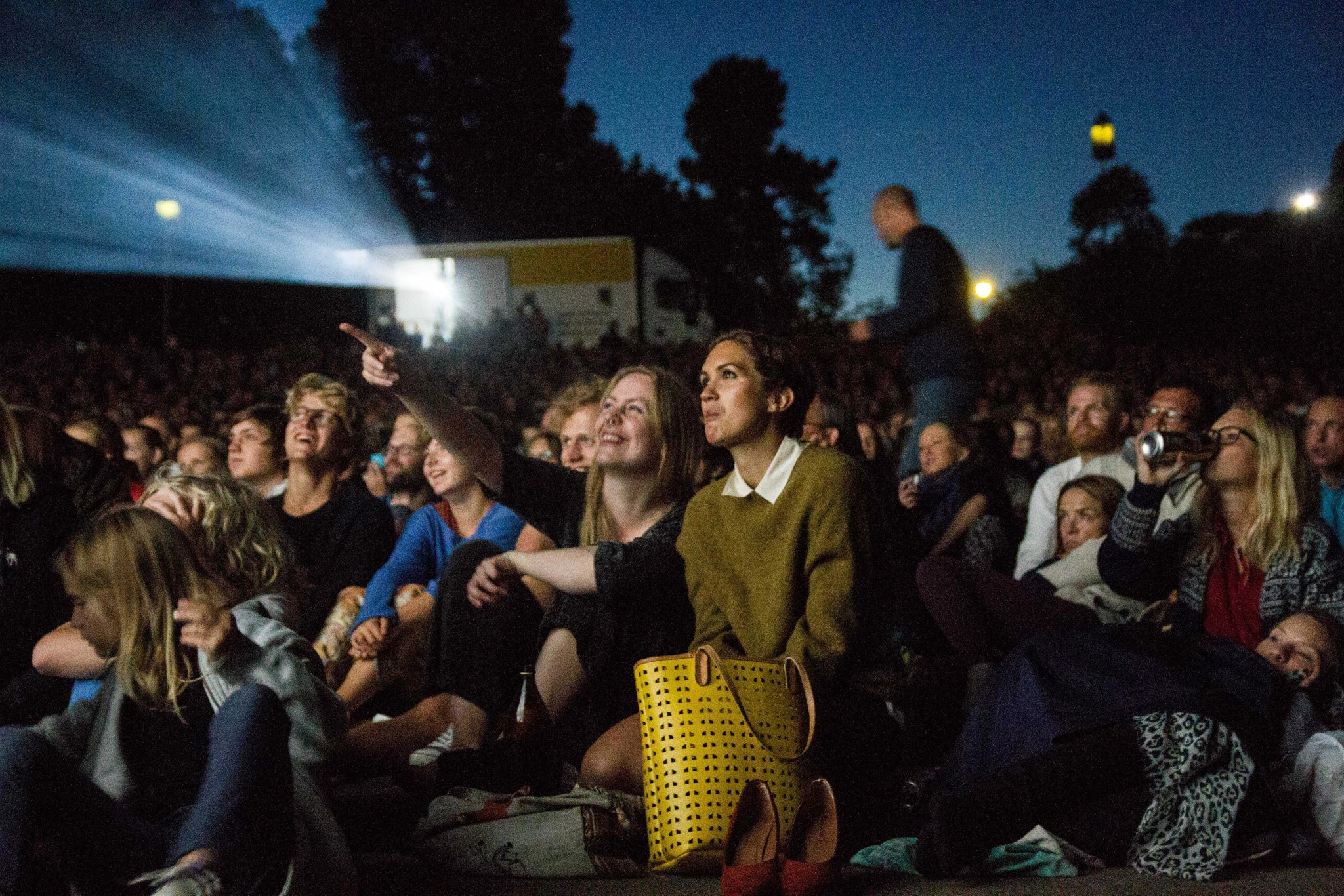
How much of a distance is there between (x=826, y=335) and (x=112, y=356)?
1109cm

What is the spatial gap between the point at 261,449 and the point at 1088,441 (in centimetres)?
389

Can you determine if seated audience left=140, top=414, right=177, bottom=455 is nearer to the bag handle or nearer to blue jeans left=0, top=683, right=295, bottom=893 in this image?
blue jeans left=0, top=683, right=295, bottom=893

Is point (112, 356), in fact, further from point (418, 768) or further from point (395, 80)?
point (395, 80)

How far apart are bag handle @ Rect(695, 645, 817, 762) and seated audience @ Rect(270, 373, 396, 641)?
2455 millimetres

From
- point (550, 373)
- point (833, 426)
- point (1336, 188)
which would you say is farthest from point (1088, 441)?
point (1336, 188)

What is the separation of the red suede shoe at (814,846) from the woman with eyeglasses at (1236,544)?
1612mm

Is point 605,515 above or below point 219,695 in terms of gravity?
above

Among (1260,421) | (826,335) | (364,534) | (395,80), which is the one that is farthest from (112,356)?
(395,80)

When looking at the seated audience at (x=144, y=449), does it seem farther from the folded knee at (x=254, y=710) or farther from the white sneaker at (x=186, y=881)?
the white sneaker at (x=186, y=881)

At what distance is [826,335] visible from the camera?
1744cm

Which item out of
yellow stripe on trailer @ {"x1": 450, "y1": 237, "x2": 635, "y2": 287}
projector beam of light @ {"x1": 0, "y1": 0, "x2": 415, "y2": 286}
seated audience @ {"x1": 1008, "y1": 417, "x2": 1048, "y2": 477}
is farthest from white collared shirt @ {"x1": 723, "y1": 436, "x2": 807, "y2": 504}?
yellow stripe on trailer @ {"x1": 450, "y1": 237, "x2": 635, "y2": 287}

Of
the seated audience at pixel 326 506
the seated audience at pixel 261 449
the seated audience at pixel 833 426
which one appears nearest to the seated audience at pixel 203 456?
the seated audience at pixel 261 449


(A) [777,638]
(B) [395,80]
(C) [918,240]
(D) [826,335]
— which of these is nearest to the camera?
(A) [777,638]

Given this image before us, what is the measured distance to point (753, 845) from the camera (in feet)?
9.50
